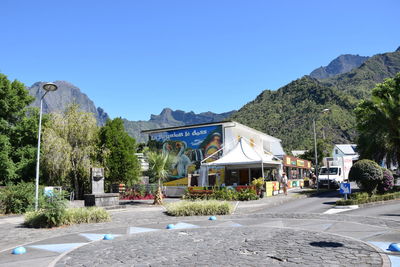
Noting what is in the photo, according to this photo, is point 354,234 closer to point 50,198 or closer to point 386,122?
point 50,198

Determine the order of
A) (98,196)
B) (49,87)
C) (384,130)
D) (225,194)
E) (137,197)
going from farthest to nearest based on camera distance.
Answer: (137,197)
(384,130)
(225,194)
(98,196)
(49,87)

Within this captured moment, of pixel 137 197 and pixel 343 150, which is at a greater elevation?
Answer: pixel 343 150

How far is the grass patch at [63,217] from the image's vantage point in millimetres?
12719

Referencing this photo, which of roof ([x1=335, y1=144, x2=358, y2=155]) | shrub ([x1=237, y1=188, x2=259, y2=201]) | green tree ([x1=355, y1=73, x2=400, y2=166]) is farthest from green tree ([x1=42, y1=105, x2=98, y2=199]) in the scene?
roof ([x1=335, y1=144, x2=358, y2=155])

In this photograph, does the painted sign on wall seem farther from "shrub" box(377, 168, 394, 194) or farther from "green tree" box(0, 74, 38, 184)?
"shrub" box(377, 168, 394, 194)

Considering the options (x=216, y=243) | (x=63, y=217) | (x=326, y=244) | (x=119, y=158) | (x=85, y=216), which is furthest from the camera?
(x=119, y=158)

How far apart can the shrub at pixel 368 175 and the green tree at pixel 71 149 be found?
19.0 metres

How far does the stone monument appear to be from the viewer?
19125mm

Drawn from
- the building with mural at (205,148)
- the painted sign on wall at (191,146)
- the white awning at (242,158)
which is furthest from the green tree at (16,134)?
the white awning at (242,158)

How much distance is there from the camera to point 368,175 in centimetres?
1952

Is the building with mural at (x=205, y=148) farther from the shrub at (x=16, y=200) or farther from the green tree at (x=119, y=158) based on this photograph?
the shrub at (x=16, y=200)

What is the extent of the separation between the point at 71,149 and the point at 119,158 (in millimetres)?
3828

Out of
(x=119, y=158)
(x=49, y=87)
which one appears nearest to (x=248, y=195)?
(x=119, y=158)

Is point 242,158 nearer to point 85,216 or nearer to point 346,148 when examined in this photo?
point 85,216
